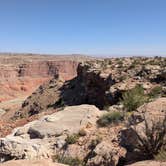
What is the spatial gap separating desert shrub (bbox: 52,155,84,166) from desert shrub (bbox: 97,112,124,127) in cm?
236

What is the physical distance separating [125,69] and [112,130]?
1362cm

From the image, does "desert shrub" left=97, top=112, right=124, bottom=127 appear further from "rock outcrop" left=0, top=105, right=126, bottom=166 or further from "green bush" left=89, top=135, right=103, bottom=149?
"green bush" left=89, top=135, right=103, bottom=149

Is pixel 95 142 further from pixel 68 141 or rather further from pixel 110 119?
pixel 110 119

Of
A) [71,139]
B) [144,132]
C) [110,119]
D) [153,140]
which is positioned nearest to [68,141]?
[71,139]

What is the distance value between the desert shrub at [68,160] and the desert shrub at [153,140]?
1.63 metres

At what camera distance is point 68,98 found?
28.0m

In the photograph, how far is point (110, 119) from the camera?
1150cm

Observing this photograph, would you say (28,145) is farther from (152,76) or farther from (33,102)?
(33,102)

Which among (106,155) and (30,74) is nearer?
(106,155)

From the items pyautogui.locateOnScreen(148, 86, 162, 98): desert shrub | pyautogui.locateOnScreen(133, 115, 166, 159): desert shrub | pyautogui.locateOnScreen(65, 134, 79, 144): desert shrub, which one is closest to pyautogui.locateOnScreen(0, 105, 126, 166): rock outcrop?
pyautogui.locateOnScreen(65, 134, 79, 144): desert shrub

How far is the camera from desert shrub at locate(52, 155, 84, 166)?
8.73 m

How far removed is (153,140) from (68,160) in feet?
7.49

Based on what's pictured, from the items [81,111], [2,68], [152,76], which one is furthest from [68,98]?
[2,68]

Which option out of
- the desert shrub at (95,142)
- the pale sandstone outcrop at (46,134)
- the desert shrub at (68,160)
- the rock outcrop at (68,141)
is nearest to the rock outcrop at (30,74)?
the pale sandstone outcrop at (46,134)
